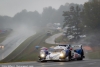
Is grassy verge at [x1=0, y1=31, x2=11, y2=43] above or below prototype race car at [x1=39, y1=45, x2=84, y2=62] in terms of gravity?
above

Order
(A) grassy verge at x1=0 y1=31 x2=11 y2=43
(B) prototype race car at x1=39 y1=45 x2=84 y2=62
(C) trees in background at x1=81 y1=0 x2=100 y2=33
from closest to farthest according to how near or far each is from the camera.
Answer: (B) prototype race car at x1=39 y1=45 x2=84 y2=62 < (C) trees in background at x1=81 y1=0 x2=100 y2=33 < (A) grassy verge at x1=0 y1=31 x2=11 y2=43

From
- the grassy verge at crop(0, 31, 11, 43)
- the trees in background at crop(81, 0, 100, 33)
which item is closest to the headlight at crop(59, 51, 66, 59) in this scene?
the trees in background at crop(81, 0, 100, 33)

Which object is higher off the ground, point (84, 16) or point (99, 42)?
point (84, 16)

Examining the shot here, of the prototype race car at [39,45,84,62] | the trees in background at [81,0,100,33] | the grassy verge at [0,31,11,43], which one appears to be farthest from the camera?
the grassy verge at [0,31,11,43]

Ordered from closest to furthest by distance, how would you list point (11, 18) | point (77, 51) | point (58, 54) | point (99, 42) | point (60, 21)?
point (58, 54) → point (77, 51) → point (99, 42) → point (11, 18) → point (60, 21)

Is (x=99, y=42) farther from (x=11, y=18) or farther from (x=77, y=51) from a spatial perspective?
(x=11, y=18)

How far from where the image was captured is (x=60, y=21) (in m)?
123

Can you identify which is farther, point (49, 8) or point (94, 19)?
point (49, 8)

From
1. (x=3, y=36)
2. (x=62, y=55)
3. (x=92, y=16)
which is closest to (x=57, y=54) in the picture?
(x=62, y=55)

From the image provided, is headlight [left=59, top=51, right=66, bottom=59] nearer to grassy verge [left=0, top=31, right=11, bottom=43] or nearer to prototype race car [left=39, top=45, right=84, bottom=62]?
prototype race car [left=39, top=45, right=84, bottom=62]

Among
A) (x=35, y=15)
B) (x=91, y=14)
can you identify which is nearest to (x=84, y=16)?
(x=91, y=14)

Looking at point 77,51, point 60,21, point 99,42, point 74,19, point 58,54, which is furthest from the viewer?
point 60,21

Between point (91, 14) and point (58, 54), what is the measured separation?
148 ft

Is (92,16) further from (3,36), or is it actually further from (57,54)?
(57,54)
